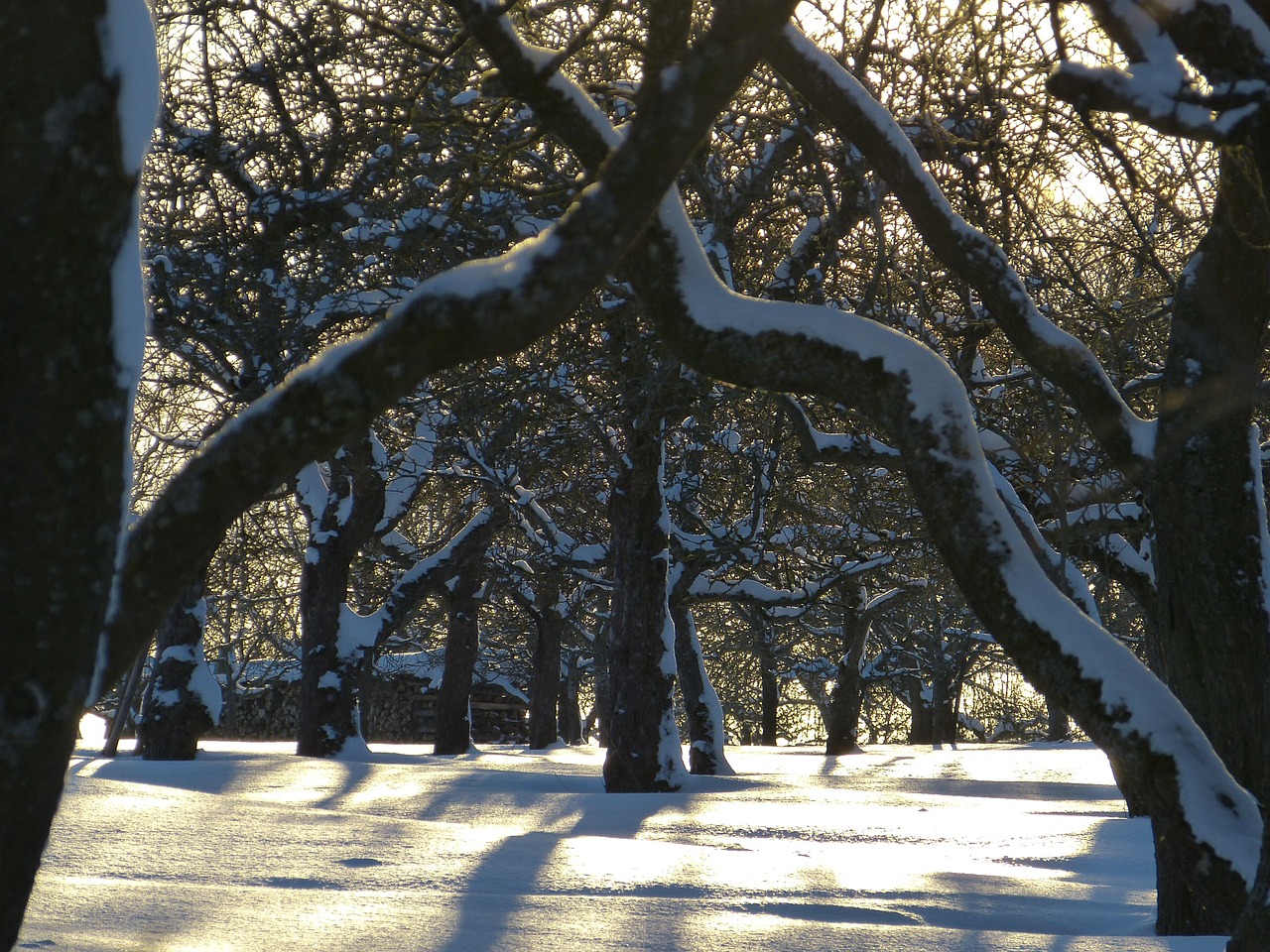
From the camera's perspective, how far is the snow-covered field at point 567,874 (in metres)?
4.17

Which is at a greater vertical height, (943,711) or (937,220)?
(937,220)

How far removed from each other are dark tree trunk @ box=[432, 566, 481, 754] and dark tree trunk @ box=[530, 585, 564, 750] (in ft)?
5.81

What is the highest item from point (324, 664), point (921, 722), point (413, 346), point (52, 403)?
point (413, 346)

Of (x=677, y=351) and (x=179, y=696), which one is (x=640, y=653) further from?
(x=677, y=351)

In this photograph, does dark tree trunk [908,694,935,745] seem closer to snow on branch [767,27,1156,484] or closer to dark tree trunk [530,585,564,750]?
dark tree trunk [530,585,564,750]

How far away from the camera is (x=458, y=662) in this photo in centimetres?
2042

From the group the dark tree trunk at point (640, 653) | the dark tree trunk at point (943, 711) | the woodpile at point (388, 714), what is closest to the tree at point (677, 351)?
the dark tree trunk at point (640, 653)

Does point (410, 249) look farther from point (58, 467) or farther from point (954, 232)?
point (58, 467)

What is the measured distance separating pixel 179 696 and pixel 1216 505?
12486mm

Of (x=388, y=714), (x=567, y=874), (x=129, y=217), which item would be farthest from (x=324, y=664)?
(x=388, y=714)

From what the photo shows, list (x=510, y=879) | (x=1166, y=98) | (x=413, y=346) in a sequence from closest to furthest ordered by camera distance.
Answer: (x=413, y=346), (x=1166, y=98), (x=510, y=879)

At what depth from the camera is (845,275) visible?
29.9 ft

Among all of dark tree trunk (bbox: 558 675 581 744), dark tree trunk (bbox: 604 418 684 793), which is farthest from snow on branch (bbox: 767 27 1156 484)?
dark tree trunk (bbox: 558 675 581 744)

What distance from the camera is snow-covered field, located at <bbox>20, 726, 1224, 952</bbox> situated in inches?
164
